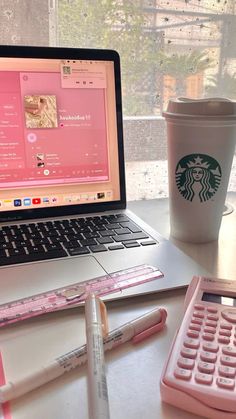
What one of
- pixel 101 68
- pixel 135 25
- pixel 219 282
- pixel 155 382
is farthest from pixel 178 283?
pixel 135 25

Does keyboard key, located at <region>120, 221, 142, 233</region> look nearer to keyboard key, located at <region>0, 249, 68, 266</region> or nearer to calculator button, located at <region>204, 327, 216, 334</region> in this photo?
keyboard key, located at <region>0, 249, 68, 266</region>

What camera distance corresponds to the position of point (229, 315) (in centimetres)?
40

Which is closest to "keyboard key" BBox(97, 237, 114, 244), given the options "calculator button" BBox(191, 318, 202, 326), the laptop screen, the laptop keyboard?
the laptop keyboard

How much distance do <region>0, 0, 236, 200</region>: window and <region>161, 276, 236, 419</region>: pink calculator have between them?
0.47m

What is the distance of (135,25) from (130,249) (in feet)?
1.43

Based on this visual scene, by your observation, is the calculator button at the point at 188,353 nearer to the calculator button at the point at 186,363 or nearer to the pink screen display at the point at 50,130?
the calculator button at the point at 186,363

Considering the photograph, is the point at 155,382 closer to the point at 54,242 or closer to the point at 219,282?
the point at 219,282

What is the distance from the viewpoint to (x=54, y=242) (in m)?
0.59

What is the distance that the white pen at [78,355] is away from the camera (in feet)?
1.06

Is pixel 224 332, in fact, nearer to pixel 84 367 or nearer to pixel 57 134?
pixel 84 367

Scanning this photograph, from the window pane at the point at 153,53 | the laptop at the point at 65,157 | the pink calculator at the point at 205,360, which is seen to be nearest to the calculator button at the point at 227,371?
the pink calculator at the point at 205,360

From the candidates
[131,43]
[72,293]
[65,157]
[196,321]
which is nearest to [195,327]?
[196,321]

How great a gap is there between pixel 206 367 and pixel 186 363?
0.02 metres

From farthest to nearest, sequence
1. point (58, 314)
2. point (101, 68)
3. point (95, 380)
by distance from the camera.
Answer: point (101, 68) < point (58, 314) < point (95, 380)
